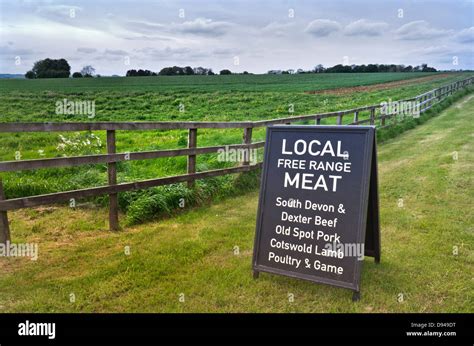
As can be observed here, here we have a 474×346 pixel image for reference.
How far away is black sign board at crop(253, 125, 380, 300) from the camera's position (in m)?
4.20

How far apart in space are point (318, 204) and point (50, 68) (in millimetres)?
79241

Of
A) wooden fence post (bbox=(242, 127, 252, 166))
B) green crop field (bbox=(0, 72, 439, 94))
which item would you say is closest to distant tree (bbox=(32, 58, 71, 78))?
green crop field (bbox=(0, 72, 439, 94))

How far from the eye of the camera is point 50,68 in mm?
73938

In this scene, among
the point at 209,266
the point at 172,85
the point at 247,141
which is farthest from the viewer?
the point at 172,85

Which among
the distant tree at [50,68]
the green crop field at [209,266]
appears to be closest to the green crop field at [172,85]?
the distant tree at [50,68]

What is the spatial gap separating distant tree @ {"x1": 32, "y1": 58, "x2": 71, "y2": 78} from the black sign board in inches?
3089

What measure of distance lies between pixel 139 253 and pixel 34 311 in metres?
1.48

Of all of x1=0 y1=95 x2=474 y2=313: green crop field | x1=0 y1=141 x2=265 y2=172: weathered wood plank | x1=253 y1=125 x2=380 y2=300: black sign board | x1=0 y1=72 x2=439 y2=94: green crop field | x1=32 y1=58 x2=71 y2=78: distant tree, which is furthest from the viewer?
x1=32 y1=58 x2=71 y2=78: distant tree

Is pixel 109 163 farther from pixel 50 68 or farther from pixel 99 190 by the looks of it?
pixel 50 68

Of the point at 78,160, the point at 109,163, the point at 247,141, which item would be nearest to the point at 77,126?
the point at 78,160

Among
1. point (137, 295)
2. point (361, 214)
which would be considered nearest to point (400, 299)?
point (361, 214)

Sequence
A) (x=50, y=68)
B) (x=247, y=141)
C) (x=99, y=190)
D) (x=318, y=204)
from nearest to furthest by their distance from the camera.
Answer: (x=318, y=204)
(x=99, y=190)
(x=247, y=141)
(x=50, y=68)

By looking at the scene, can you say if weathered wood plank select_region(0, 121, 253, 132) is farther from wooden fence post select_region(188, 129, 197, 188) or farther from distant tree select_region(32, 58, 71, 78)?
distant tree select_region(32, 58, 71, 78)

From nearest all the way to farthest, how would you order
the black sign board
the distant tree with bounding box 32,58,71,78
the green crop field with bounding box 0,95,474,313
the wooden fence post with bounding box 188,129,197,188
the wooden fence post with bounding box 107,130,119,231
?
the green crop field with bounding box 0,95,474,313, the black sign board, the wooden fence post with bounding box 107,130,119,231, the wooden fence post with bounding box 188,129,197,188, the distant tree with bounding box 32,58,71,78
